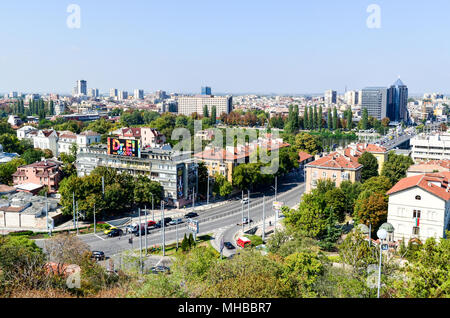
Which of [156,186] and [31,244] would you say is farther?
[156,186]

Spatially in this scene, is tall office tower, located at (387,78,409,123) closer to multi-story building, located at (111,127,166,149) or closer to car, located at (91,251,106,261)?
multi-story building, located at (111,127,166,149)

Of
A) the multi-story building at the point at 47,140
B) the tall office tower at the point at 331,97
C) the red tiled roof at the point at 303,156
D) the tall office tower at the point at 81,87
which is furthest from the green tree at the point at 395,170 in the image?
the tall office tower at the point at 81,87

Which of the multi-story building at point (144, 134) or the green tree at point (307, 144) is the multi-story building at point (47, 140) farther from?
the green tree at point (307, 144)

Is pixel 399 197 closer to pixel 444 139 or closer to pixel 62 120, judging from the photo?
pixel 444 139

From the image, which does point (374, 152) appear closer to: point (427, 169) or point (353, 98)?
point (427, 169)

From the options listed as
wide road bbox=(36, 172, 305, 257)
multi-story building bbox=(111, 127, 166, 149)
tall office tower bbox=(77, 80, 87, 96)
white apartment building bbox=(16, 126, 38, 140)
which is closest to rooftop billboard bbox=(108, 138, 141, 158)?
wide road bbox=(36, 172, 305, 257)
